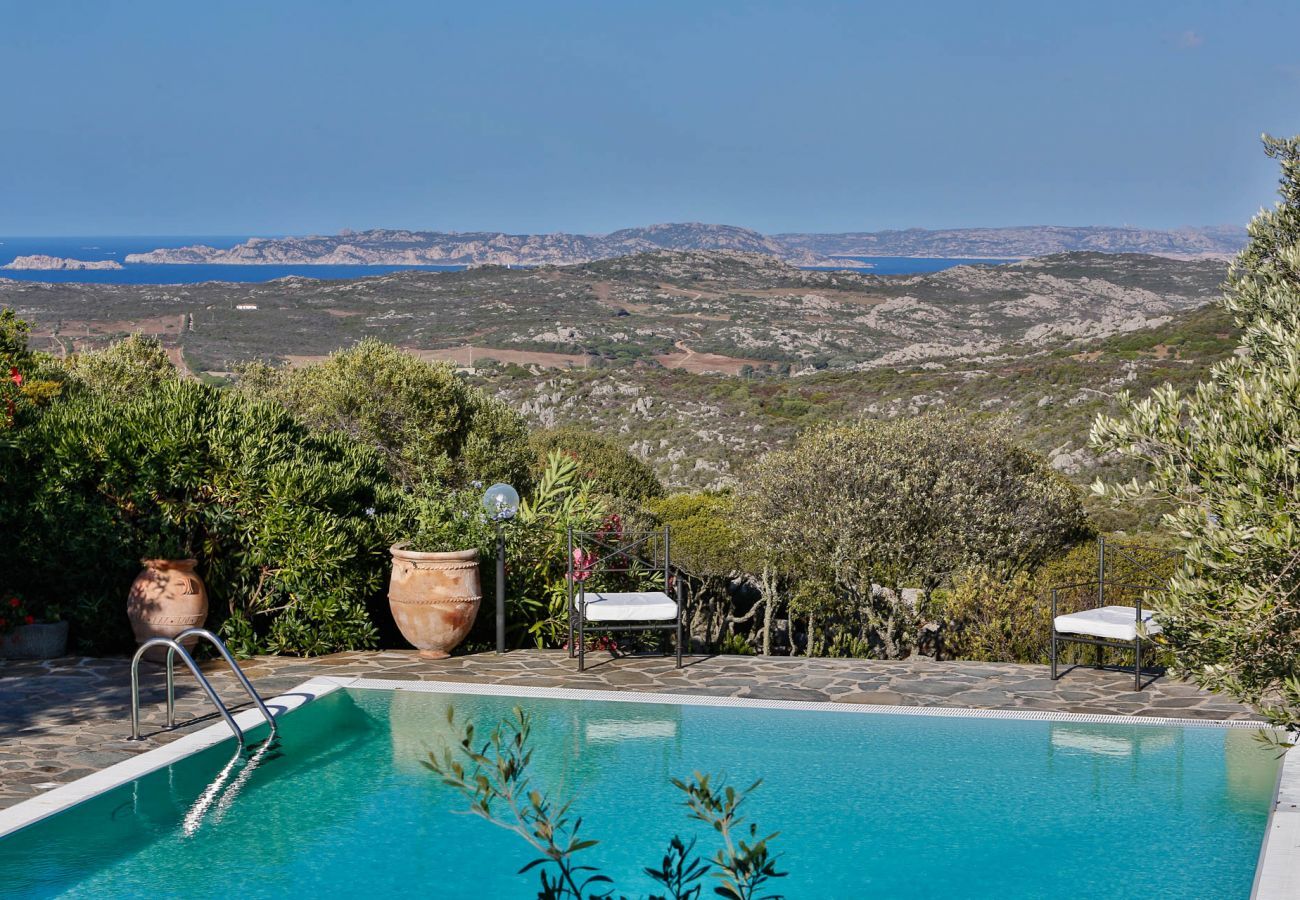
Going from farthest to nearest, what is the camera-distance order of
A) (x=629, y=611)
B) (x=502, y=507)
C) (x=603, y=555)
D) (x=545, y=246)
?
(x=545, y=246)
(x=603, y=555)
(x=502, y=507)
(x=629, y=611)

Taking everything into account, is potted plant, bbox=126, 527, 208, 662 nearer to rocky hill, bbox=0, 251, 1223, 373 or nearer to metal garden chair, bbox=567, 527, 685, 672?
metal garden chair, bbox=567, 527, 685, 672

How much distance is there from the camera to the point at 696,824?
5.80m

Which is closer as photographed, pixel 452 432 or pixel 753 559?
pixel 753 559

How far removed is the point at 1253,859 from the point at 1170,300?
243ft

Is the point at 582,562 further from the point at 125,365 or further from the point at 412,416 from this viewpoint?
the point at 125,365

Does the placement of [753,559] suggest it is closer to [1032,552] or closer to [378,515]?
[1032,552]

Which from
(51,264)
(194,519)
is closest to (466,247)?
(51,264)

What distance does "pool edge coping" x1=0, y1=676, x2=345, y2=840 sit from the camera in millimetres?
5398

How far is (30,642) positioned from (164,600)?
1.15 m

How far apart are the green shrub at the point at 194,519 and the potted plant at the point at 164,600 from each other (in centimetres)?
23

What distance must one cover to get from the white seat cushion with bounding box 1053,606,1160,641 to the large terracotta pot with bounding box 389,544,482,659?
4.06 m

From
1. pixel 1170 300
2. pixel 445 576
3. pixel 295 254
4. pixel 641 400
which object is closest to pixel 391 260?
pixel 295 254

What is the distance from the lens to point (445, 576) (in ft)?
28.6

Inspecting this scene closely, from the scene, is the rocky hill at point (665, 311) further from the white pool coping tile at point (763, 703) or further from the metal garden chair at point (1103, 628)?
the white pool coping tile at point (763, 703)
